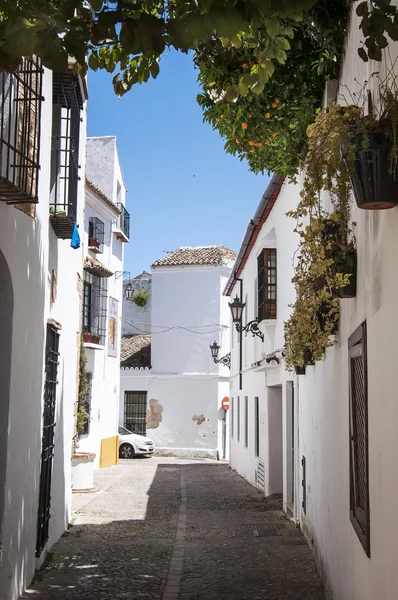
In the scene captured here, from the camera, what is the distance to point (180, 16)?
2.97m

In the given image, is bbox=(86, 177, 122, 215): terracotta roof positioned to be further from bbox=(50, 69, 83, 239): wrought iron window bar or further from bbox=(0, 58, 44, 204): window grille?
bbox=(0, 58, 44, 204): window grille

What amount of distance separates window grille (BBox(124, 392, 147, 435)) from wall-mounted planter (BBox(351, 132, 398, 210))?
95.8ft

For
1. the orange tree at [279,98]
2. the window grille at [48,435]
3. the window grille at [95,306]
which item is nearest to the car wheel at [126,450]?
the window grille at [95,306]

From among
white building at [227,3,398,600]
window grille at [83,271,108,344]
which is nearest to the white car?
window grille at [83,271,108,344]

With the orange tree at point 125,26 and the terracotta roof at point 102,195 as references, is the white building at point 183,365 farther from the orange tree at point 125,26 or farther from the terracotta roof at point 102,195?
the orange tree at point 125,26

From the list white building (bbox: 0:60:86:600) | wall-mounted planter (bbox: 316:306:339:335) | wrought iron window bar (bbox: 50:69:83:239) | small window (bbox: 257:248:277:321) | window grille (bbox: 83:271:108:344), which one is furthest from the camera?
window grille (bbox: 83:271:108:344)

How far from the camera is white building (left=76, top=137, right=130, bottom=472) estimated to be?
2205cm

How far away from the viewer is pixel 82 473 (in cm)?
1590

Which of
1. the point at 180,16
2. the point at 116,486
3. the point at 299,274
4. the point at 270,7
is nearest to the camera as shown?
the point at 270,7

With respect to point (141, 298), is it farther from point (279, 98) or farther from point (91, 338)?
point (279, 98)

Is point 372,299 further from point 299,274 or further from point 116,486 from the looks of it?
point 116,486

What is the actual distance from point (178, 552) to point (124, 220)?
59.8 feet

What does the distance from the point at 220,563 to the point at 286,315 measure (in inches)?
213

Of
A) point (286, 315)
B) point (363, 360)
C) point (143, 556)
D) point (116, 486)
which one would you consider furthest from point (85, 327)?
point (363, 360)
